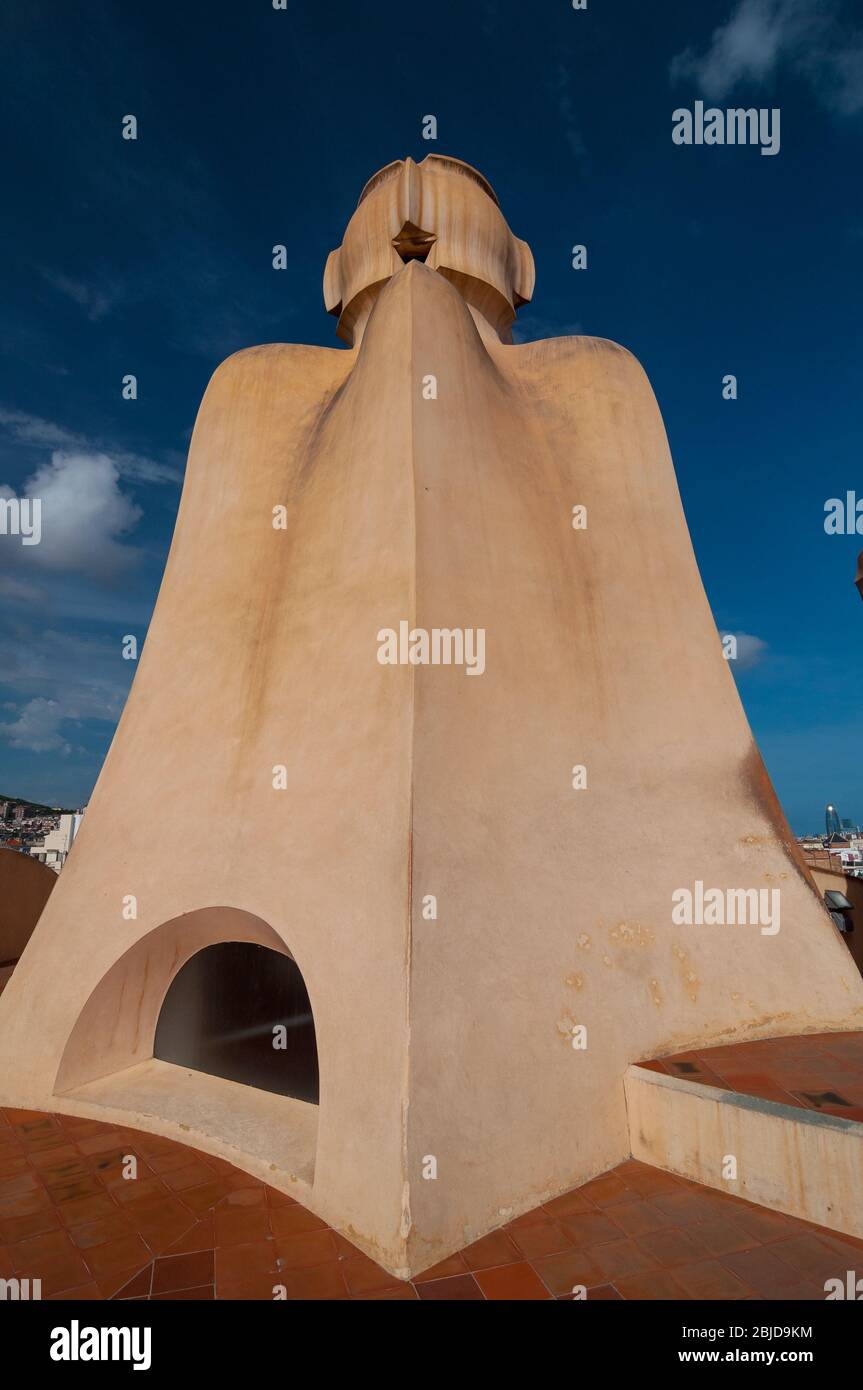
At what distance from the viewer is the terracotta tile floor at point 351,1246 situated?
3240 millimetres

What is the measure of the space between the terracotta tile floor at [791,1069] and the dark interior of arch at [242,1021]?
13.3 feet

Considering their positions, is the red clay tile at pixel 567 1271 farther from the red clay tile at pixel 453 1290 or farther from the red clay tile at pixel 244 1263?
the red clay tile at pixel 244 1263

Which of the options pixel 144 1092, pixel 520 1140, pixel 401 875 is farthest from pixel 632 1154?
pixel 144 1092

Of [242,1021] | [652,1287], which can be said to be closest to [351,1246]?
[652,1287]

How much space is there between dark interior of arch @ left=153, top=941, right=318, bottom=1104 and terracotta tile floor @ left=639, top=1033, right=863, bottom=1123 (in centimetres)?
406

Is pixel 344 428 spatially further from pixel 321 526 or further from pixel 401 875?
pixel 401 875

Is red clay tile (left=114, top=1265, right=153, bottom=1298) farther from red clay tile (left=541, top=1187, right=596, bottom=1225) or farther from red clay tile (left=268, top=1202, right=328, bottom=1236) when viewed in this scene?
red clay tile (left=541, top=1187, right=596, bottom=1225)

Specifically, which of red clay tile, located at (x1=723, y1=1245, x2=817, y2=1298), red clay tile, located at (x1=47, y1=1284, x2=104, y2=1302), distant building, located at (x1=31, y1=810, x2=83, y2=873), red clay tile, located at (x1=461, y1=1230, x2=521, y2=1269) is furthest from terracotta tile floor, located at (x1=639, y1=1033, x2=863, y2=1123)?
distant building, located at (x1=31, y1=810, x2=83, y2=873)

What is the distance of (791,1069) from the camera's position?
4.63 m

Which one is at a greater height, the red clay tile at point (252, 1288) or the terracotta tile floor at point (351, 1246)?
the red clay tile at point (252, 1288)

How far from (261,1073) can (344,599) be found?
Result: 5675 millimetres

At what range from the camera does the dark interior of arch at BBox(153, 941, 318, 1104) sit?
6555 millimetres

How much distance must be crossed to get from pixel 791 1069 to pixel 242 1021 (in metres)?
5.52

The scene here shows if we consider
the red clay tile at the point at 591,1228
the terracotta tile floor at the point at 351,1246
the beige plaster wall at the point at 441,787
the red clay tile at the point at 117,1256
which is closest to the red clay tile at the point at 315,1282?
the terracotta tile floor at the point at 351,1246
